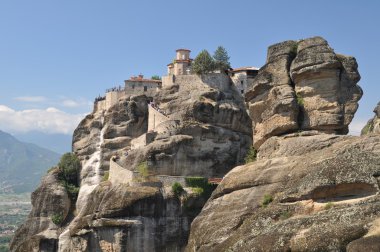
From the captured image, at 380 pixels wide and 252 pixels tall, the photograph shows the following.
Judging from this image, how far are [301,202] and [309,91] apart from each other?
20.4 meters

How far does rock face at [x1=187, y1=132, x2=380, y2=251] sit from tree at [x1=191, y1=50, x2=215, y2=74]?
39348mm

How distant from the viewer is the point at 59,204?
8162 centimetres

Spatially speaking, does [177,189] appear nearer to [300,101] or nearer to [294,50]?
[300,101]

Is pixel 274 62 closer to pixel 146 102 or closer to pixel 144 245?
pixel 144 245

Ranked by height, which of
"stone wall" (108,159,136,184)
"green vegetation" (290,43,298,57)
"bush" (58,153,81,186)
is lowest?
"stone wall" (108,159,136,184)

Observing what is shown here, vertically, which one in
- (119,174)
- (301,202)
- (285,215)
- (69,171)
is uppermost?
(69,171)

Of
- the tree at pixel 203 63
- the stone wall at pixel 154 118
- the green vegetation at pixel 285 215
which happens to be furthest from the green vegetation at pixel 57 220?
the green vegetation at pixel 285 215

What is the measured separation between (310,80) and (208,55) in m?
37.5

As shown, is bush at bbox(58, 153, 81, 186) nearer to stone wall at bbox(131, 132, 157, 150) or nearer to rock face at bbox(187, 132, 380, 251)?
stone wall at bbox(131, 132, 157, 150)

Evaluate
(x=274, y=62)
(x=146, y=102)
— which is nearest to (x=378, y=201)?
(x=274, y=62)

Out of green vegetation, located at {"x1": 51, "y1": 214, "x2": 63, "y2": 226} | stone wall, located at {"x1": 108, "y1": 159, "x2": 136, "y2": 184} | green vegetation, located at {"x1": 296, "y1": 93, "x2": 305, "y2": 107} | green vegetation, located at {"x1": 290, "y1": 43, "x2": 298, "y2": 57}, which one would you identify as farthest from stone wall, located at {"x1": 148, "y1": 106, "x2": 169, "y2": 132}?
green vegetation, located at {"x1": 296, "y1": 93, "x2": 305, "y2": 107}

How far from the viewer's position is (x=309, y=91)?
49.5 meters

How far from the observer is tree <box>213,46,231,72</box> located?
284 feet

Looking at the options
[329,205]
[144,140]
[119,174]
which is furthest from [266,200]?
[144,140]
